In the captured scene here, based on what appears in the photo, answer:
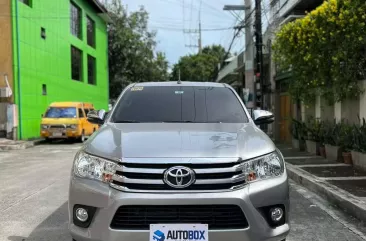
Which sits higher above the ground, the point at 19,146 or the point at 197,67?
the point at 197,67

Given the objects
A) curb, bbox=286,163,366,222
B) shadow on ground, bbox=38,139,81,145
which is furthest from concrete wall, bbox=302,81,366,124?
shadow on ground, bbox=38,139,81,145

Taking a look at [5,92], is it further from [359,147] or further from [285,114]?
[359,147]

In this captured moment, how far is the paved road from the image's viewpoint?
5004mm

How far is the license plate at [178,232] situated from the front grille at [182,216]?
0.11 ft

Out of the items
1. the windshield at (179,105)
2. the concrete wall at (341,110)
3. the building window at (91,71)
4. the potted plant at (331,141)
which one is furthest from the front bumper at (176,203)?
the building window at (91,71)

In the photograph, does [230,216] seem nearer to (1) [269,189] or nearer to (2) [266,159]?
(1) [269,189]

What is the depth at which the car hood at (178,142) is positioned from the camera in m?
3.42

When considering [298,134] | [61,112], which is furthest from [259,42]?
[61,112]

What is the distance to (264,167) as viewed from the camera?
358 centimetres

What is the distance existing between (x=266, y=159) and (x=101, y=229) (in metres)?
1.48

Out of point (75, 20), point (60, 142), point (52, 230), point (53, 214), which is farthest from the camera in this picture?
point (75, 20)

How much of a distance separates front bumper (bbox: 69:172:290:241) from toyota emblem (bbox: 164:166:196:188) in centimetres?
8

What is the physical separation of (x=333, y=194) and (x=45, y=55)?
64.0 ft

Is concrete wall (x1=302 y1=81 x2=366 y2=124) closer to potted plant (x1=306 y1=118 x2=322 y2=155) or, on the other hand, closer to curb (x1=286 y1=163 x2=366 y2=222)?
potted plant (x1=306 y1=118 x2=322 y2=155)
